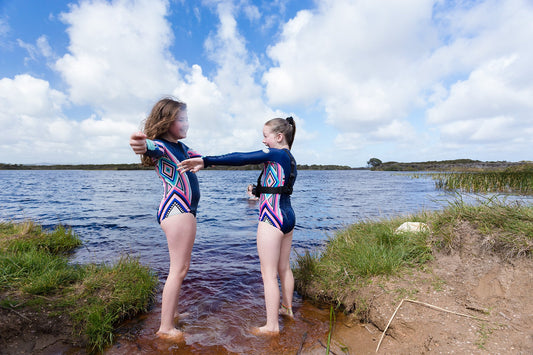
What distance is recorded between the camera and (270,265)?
3922mm

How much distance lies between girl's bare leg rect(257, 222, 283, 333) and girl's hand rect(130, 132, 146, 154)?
6.05 feet

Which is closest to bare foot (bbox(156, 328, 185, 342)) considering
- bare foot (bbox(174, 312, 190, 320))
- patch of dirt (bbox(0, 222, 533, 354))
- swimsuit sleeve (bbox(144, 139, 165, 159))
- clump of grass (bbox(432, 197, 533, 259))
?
bare foot (bbox(174, 312, 190, 320))

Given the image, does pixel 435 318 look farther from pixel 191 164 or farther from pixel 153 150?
pixel 153 150

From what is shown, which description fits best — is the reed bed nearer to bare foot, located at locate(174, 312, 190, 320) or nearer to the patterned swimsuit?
bare foot, located at locate(174, 312, 190, 320)

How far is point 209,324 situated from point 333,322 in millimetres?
1850

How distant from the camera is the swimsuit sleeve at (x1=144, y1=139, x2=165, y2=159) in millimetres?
3327

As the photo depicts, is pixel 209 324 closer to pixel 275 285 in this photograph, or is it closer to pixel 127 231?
pixel 275 285

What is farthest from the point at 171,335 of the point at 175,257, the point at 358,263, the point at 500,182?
the point at 500,182

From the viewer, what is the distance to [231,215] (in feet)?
52.9

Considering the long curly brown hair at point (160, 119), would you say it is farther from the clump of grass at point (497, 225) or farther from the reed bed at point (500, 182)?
the reed bed at point (500, 182)

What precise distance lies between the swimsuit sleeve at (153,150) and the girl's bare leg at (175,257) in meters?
0.82

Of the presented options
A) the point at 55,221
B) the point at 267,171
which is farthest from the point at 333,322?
the point at 55,221

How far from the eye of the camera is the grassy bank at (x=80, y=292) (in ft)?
12.1

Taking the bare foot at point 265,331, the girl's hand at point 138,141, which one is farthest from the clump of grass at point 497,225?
the girl's hand at point 138,141
